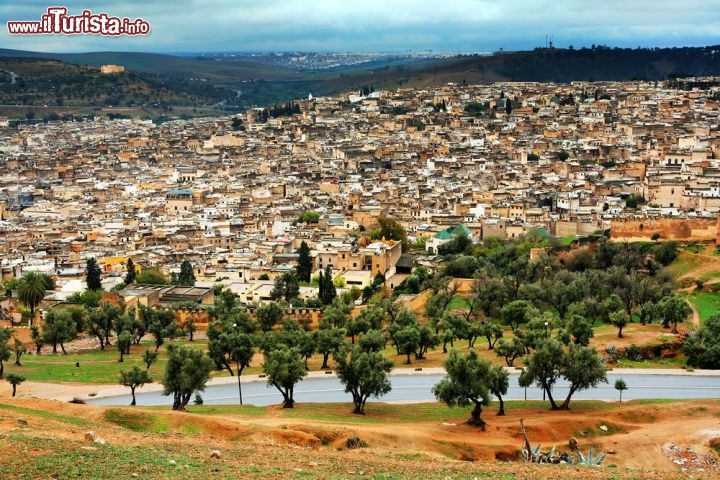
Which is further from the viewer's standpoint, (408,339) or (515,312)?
(515,312)

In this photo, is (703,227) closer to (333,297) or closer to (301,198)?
(333,297)

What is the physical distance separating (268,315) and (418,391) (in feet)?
33.6

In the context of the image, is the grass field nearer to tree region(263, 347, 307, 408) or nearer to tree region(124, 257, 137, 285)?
tree region(263, 347, 307, 408)

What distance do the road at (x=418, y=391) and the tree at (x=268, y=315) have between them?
6.94 metres

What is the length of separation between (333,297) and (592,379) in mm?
17865

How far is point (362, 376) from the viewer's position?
78.1 ft

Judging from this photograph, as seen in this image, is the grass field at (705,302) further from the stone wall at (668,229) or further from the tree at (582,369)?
the tree at (582,369)

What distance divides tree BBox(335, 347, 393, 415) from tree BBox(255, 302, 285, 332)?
11391 mm

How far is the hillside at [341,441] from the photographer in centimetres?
1502

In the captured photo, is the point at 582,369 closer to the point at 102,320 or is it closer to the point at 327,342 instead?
the point at 327,342

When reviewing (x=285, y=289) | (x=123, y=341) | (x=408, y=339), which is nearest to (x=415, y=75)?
(x=285, y=289)

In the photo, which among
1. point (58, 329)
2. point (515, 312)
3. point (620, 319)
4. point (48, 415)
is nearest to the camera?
point (48, 415)

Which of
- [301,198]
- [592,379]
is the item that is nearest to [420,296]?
[592,379]

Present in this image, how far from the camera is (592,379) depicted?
77.6ft
